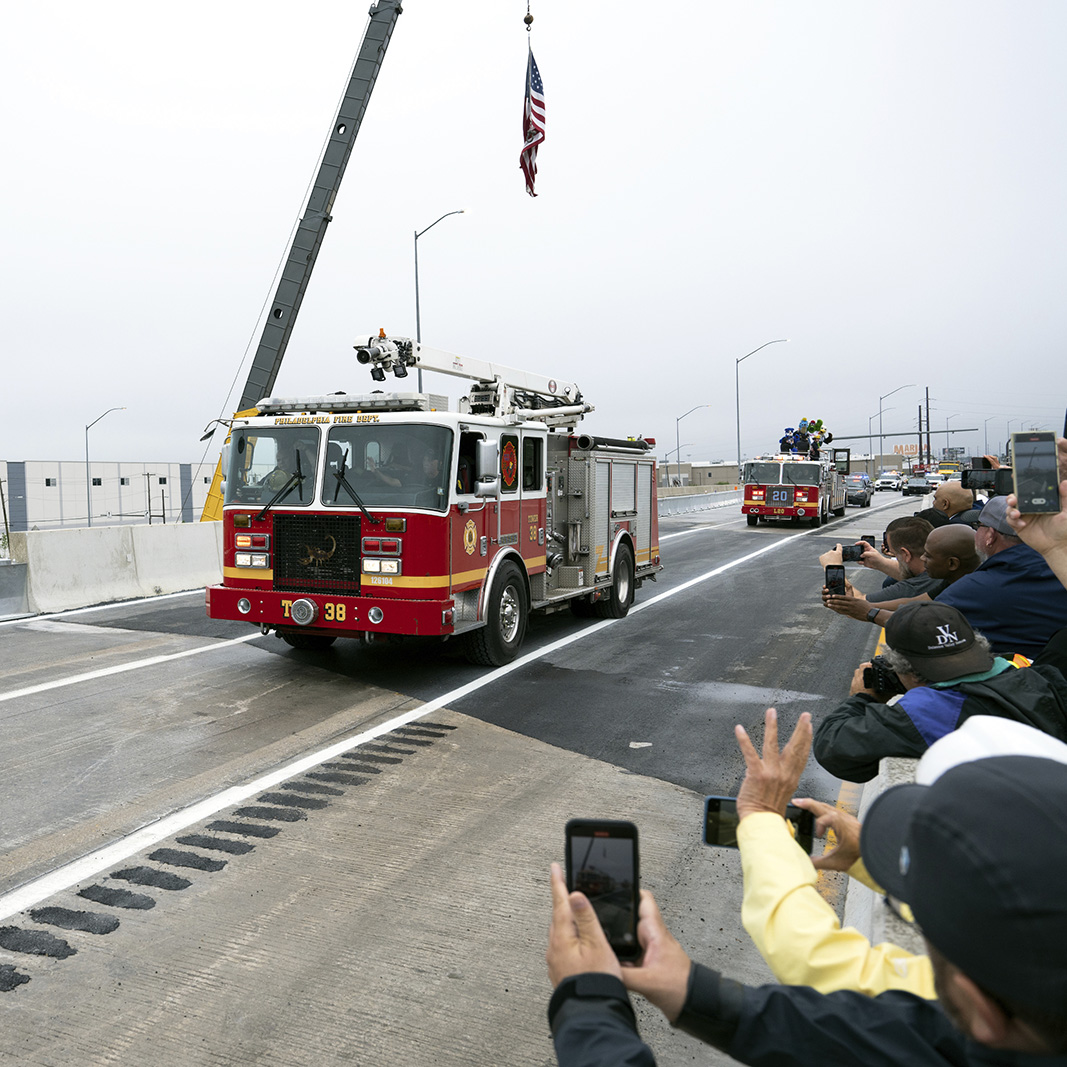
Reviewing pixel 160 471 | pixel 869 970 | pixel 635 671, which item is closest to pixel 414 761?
pixel 635 671

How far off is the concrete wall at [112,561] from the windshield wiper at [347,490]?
5.98 meters

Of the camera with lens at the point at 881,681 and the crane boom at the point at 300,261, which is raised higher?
the crane boom at the point at 300,261

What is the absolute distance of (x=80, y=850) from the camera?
4930mm

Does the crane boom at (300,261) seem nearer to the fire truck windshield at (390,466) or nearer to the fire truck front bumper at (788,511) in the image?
the fire truck windshield at (390,466)

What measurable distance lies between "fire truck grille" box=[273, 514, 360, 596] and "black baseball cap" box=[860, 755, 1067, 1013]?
7531mm

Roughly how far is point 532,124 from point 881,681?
51.2ft

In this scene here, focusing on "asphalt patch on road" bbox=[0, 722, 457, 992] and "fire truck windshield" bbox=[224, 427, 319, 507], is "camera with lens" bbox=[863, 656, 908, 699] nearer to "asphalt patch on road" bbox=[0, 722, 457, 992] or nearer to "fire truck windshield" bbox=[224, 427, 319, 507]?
"asphalt patch on road" bbox=[0, 722, 457, 992]

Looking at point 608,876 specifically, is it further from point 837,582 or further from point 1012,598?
point 837,582

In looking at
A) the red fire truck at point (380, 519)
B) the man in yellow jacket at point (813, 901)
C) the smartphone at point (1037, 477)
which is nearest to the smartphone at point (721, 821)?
the man in yellow jacket at point (813, 901)

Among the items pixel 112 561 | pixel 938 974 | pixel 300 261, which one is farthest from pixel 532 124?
pixel 938 974

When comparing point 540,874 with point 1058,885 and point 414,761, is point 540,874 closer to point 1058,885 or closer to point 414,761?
point 414,761

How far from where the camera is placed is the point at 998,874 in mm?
1242

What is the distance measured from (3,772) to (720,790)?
15.2 ft

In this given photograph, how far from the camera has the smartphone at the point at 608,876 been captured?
178 cm
